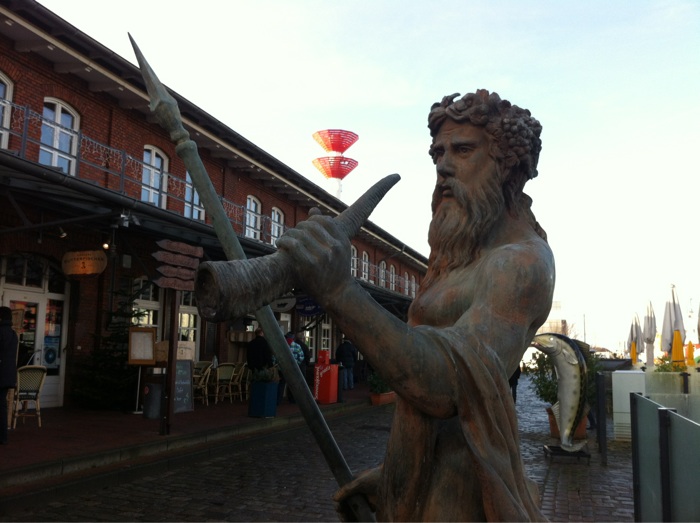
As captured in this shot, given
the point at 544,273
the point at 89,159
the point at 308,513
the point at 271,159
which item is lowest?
the point at 308,513

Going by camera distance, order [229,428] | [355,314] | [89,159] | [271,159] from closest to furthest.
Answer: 1. [355,314]
2. [229,428]
3. [89,159]
4. [271,159]

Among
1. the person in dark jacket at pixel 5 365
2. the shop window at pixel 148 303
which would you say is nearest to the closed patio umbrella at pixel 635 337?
the shop window at pixel 148 303

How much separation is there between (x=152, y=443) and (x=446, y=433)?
795 centimetres

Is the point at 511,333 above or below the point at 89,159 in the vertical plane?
below

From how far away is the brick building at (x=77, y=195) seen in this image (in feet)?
33.6

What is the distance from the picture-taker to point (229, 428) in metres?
10.1

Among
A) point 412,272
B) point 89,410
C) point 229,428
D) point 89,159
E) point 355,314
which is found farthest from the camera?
point 412,272

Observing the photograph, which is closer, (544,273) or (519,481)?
(519,481)

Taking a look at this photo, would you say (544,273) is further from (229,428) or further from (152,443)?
(229,428)

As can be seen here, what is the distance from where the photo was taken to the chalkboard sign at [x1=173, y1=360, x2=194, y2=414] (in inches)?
449

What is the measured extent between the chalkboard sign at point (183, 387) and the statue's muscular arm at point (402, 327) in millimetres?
10842

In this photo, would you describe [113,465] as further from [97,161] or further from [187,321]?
[187,321]

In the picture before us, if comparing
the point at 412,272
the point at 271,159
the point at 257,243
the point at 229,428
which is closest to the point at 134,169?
the point at 257,243

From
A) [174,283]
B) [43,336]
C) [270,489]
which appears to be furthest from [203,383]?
[270,489]
